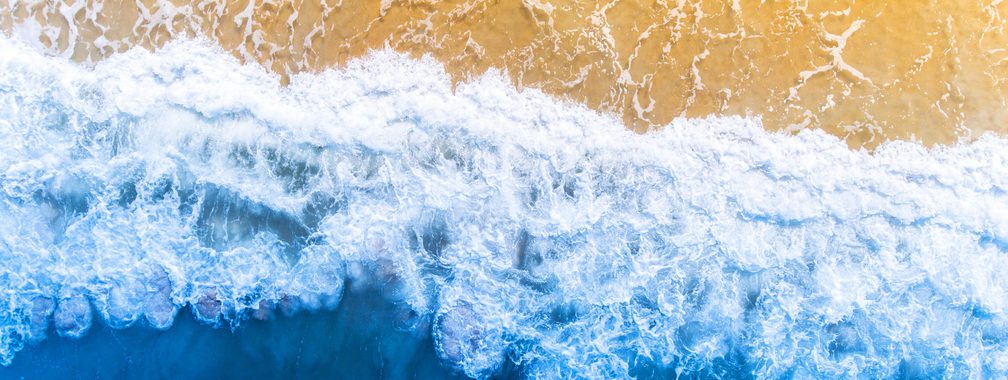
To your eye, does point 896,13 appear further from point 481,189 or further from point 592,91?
point 481,189

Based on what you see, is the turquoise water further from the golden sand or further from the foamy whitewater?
the golden sand

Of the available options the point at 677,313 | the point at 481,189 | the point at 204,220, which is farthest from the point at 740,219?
the point at 204,220

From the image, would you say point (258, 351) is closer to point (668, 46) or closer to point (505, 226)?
point (505, 226)

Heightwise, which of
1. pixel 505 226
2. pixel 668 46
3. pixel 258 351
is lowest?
pixel 258 351

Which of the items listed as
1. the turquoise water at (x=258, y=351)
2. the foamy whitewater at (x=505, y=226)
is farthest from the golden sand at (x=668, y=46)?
the turquoise water at (x=258, y=351)

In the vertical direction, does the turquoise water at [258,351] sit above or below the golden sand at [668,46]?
below

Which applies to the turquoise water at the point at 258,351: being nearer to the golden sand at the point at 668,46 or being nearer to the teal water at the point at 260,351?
the teal water at the point at 260,351

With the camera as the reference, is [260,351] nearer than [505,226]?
No

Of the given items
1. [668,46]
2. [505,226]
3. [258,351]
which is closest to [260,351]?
→ [258,351]
